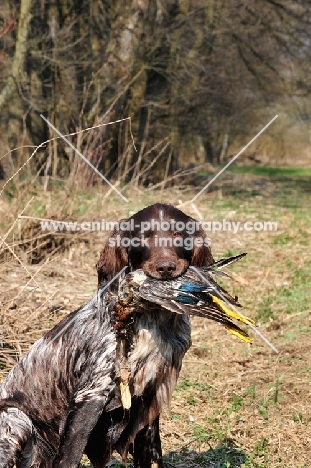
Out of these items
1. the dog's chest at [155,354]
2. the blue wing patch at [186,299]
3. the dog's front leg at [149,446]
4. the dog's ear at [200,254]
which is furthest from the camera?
the dog's ear at [200,254]

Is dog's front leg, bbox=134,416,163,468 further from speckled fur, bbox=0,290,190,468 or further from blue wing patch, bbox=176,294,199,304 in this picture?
blue wing patch, bbox=176,294,199,304

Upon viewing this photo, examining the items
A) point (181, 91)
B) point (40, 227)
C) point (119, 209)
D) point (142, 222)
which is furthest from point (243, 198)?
point (142, 222)

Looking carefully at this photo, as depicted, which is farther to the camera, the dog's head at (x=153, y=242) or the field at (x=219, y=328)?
the field at (x=219, y=328)

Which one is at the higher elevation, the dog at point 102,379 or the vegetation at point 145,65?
the vegetation at point 145,65

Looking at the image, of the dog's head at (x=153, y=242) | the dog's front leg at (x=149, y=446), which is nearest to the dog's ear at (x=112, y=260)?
the dog's head at (x=153, y=242)

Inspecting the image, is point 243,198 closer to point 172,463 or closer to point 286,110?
point 286,110

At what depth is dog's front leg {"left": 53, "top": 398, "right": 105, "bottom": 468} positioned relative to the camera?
3.45 metres

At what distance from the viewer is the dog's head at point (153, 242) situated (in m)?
3.96

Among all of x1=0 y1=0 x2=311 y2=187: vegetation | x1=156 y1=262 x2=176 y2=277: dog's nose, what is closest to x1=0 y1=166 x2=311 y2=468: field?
x1=156 y1=262 x2=176 y2=277: dog's nose

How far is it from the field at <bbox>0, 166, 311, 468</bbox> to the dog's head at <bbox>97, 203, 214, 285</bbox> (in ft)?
2.57

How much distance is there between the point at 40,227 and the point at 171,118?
1230 cm

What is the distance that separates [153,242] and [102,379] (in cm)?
83

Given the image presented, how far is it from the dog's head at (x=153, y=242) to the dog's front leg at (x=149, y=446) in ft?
2.78

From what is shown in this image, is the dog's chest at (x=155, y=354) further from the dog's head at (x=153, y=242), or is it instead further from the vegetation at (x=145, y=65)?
the vegetation at (x=145, y=65)
